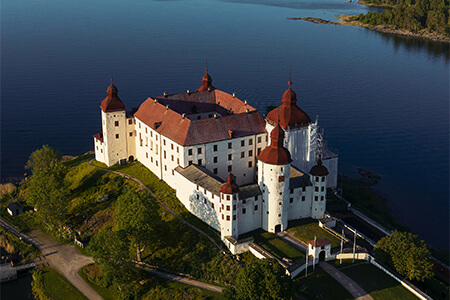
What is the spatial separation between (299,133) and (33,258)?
5180 centimetres

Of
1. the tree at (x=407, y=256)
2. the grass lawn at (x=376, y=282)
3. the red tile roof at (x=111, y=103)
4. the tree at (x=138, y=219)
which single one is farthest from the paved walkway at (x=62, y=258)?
the tree at (x=407, y=256)

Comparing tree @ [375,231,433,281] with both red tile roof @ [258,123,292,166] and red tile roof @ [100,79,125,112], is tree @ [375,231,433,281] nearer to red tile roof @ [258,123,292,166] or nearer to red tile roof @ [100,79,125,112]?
red tile roof @ [258,123,292,166]

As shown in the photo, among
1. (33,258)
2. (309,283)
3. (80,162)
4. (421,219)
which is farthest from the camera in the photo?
(80,162)

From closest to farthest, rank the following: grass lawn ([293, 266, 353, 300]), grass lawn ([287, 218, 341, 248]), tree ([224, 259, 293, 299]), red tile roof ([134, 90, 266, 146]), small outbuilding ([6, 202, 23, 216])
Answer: tree ([224, 259, 293, 299]) → grass lawn ([293, 266, 353, 300]) → grass lawn ([287, 218, 341, 248]) → red tile roof ([134, 90, 266, 146]) → small outbuilding ([6, 202, 23, 216])

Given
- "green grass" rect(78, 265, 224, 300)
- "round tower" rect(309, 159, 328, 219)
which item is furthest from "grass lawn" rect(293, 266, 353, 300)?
"round tower" rect(309, 159, 328, 219)

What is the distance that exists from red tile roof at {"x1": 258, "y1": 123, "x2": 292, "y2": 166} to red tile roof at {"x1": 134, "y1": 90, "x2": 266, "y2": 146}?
13765mm

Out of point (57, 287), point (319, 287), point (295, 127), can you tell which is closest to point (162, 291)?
point (57, 287)

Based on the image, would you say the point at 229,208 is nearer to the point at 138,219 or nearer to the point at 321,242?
the point at 138,219

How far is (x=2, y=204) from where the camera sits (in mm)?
114625

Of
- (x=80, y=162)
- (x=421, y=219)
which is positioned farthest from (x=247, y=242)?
(x=80, y=162)

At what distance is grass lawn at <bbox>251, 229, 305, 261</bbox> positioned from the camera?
3406 inches

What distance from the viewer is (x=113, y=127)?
114562mm

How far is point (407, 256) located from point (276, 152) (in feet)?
82.8

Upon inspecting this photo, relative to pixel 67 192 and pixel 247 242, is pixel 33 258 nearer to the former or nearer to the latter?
pixel 67 192
